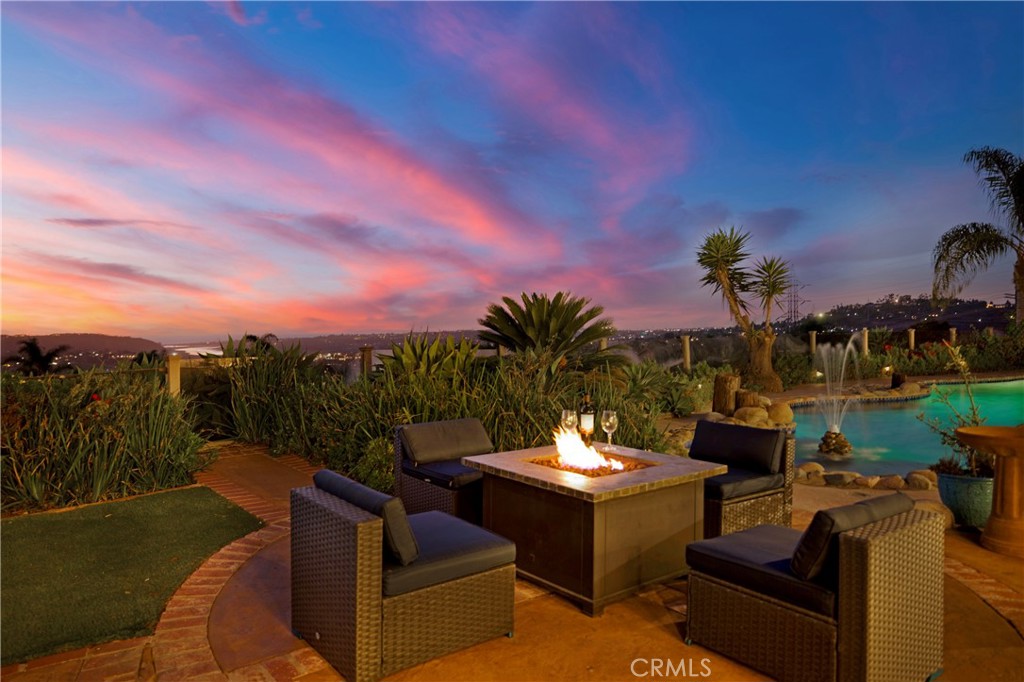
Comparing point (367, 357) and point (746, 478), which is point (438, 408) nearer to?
point (367, 357)

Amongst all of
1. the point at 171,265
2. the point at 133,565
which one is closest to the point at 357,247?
the point at 171,265

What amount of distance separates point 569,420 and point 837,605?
1.89 meters

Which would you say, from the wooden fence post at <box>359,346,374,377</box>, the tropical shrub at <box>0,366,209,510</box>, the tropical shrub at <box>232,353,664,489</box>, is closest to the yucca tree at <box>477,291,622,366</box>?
the tropical shrub at <box>232,353,664,489</box>

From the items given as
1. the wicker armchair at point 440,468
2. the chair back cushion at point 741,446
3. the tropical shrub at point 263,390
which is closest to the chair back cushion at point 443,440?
the wicker armchair at point 440,468

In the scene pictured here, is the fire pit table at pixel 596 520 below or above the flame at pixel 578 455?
below

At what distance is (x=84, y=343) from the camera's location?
9.61m

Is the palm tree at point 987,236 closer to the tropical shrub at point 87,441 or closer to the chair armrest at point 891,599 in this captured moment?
the chair armrest at point 891,599

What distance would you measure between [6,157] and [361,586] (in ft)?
24.9

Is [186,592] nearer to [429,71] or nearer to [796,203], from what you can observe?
[429,71]

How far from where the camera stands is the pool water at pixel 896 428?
30.2ft

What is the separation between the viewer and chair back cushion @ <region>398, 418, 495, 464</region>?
15.3 feet

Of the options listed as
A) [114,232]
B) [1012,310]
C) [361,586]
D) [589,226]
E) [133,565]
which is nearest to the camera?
[361,586]

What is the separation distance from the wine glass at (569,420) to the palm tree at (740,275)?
12.9 metres

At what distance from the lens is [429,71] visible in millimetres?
9219
